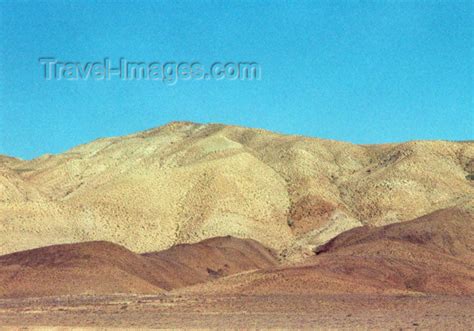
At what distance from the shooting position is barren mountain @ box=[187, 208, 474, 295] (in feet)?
128

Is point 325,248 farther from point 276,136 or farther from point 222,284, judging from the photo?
point 276,136

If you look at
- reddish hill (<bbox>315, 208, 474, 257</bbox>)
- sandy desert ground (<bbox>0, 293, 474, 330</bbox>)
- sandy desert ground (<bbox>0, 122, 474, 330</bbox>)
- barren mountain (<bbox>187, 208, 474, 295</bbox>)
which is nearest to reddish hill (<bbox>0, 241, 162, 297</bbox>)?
sandy desert ground (<bbox>0, 122, 474, 330</bbox>)

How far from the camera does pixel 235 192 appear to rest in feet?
270

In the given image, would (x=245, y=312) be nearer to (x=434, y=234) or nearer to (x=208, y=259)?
(x=208, y=259)

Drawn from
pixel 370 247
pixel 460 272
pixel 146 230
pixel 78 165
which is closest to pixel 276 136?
pixel 78 165

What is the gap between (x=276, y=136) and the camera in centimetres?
10862

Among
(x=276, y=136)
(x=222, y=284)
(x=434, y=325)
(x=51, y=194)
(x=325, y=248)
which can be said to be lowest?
(x=434, y=325)

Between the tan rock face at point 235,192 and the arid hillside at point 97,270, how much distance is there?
12.8m

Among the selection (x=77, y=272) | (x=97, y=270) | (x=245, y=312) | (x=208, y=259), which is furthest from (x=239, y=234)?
(x=245, y=312)

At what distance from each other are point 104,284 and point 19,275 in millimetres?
5198

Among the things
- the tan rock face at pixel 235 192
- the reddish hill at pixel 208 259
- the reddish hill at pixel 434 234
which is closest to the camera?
the reddish hill at pixel 208 259

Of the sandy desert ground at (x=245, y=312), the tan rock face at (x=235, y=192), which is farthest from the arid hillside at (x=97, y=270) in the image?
the tan rock face at (x=235, y=192)

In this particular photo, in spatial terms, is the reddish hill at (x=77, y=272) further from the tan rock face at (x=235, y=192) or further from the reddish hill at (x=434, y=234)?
the tan rock face at (x=235, y=192)

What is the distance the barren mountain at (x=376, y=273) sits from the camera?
38.9 meters
